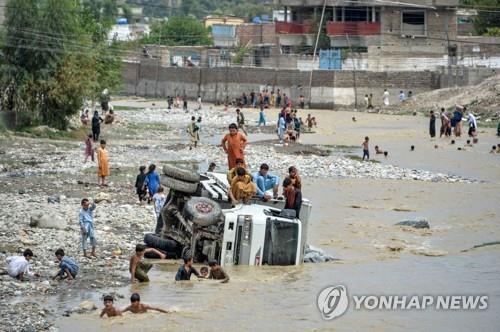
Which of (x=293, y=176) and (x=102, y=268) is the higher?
(x=293, y=176)

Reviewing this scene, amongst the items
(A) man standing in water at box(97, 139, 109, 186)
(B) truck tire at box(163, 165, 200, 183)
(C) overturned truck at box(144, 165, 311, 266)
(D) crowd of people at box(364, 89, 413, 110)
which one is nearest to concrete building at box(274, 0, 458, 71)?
(D) crowd of people at box(364, 89, 413, 110)

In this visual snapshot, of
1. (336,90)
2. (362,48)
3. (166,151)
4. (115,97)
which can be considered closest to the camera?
(166,151)

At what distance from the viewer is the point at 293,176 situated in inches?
870

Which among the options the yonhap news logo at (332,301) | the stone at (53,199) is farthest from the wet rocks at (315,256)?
the stone at (53,199)

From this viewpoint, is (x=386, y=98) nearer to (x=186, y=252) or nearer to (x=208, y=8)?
(x=186, y=252)

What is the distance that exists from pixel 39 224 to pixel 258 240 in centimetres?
486

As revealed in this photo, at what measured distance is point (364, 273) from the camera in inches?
854

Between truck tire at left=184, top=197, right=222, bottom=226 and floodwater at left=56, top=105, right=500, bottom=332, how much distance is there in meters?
0.86

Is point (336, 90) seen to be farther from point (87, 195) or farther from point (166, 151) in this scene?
point (87, 195)

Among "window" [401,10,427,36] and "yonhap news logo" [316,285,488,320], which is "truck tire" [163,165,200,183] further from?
"window" [401,10,427,36]

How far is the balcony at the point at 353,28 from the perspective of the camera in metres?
70.8

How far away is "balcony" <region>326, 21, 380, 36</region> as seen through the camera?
70812mm

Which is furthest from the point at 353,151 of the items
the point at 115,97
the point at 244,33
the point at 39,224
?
the point at 244,33

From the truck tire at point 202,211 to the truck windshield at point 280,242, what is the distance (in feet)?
2.64
